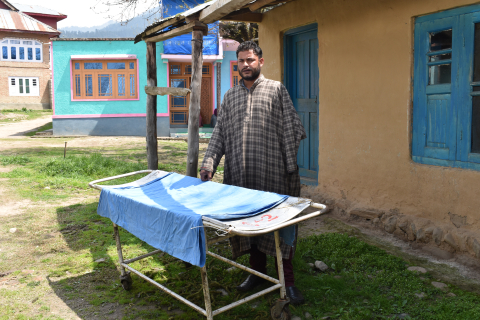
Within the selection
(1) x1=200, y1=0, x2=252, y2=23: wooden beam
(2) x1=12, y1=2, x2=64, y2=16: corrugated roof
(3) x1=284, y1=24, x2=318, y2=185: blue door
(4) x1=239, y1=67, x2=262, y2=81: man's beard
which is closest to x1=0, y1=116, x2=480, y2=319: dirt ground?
(3) x1=284, y1=24, x2=318, y2=185: blue door

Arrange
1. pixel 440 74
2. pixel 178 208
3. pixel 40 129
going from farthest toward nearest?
pixel 40 129 → pixel 440 74 → pixel 178 208

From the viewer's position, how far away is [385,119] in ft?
15.8

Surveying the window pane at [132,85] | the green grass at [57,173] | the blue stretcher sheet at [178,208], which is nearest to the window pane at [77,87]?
the window pane at [132,85]

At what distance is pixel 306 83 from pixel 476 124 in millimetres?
2667

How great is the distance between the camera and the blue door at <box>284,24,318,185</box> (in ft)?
20.0

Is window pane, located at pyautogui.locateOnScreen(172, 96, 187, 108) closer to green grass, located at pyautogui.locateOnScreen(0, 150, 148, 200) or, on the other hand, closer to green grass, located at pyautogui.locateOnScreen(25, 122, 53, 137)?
green grass, located at pyautogui.locateOnScreen(25, 122, 53, 137)

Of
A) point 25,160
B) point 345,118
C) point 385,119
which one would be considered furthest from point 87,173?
point 385,119

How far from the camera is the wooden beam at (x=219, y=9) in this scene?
4.29 meters

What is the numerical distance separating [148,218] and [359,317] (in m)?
1.61

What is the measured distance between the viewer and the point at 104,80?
698 inches

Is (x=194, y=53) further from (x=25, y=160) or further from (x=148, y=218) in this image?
(x=25, y=160)

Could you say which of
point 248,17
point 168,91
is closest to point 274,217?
point 168,91

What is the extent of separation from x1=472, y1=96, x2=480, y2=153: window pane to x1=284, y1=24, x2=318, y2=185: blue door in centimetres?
229

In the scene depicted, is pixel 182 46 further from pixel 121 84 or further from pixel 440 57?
pixel 440 57
